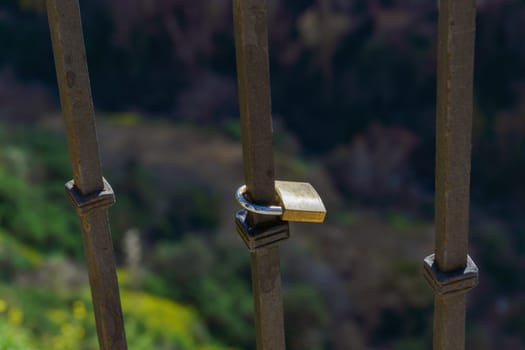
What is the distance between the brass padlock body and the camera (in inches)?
54.1

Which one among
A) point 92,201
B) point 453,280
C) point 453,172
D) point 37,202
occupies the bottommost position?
point 37,202

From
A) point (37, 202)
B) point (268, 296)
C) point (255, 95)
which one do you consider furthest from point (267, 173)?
point (37, 202)

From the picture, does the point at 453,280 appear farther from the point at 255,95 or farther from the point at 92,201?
the point at 92,201

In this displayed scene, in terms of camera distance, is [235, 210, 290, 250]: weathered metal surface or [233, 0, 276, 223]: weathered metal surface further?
[235, 210, 290, 250]: weathered metal surface

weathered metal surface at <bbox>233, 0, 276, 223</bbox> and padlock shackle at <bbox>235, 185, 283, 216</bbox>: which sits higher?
weathered metal surface at <bbox>233, 0, 276, 223</bbox>

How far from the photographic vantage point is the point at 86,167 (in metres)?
1.57

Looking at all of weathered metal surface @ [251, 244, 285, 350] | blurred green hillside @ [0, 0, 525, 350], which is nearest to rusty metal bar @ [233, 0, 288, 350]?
weathered metal surface @ [251, 244, 285, 350]

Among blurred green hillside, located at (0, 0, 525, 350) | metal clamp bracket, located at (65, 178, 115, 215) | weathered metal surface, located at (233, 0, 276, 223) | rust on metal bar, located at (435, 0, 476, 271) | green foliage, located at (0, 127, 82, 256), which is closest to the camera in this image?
rust on metal bar, located at (435, 0, 476, 271)

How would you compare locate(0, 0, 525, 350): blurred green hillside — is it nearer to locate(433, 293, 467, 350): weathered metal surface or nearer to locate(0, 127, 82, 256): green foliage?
locate(0, 127, 82, 256): green foliage

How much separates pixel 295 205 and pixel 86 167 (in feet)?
1.61

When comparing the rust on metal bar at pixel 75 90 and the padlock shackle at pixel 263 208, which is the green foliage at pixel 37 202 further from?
the padlock shackle at pixel 263 208

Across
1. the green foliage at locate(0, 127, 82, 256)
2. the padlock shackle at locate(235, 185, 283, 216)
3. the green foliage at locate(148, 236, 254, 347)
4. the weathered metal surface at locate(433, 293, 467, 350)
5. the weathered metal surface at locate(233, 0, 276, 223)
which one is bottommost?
the green foliage at locate(148, 236, 254, 347)

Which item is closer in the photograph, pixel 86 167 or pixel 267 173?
pixel 267 173

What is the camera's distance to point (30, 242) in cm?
664
